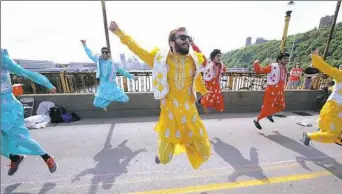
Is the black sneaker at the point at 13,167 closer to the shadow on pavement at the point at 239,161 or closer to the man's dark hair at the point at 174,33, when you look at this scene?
the man's dark hair at the point at 174,33

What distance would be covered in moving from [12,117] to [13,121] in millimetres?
50

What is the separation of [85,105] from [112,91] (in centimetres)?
116

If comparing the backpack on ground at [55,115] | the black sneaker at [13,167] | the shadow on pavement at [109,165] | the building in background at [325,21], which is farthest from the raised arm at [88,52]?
the building in background at [325,21]

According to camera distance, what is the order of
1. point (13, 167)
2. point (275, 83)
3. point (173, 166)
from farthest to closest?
point (275, 83) → point (173, 166) → point (13, 167)

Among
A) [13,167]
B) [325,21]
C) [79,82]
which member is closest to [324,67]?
[325,21]

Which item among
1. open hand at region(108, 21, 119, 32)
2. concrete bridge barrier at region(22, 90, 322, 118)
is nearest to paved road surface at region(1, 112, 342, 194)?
concrete bridge barrier at region(22, 90, 322, 118)

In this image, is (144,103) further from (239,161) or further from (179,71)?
(179,71)

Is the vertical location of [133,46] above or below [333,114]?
above

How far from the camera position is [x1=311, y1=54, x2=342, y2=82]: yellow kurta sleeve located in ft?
10.1

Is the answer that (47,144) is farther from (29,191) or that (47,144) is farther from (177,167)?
(177,167)

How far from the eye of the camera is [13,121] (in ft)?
7.95

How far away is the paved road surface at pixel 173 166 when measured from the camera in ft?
8.15

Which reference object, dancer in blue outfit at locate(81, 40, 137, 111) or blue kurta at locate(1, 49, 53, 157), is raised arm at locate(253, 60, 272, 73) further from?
blue kurta at locate(1, 49, 53, 157)

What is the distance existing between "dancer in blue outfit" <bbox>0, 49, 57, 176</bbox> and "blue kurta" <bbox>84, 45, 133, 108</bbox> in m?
2.08
